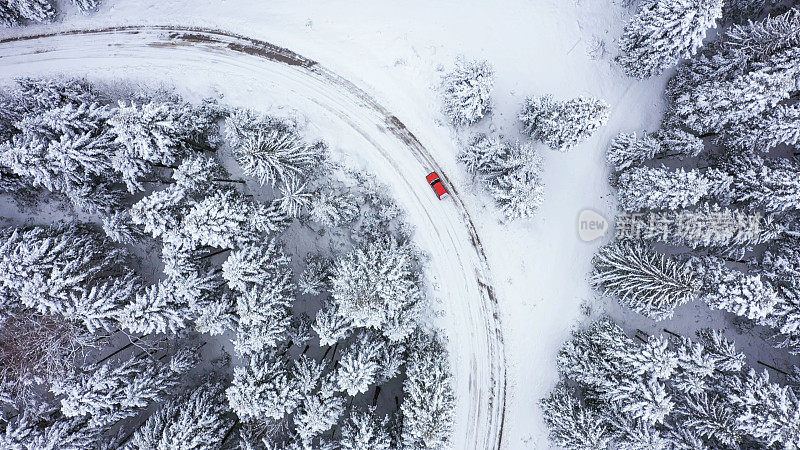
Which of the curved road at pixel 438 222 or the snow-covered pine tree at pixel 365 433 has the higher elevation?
the curved road at pixel 438 222

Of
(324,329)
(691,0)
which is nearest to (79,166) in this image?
(324,329)

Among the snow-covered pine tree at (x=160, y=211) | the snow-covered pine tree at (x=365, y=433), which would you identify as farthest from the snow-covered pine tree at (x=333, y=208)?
the snow-covered pine tree at (x=365, y=433)

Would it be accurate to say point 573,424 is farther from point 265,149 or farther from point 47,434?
point 47,434

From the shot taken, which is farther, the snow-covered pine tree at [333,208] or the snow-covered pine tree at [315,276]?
the snow-covered pine tree at [315,276]

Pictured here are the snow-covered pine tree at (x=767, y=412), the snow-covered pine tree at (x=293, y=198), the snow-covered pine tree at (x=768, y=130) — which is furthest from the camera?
the snow-covered pine tree at (x=293, y=198)

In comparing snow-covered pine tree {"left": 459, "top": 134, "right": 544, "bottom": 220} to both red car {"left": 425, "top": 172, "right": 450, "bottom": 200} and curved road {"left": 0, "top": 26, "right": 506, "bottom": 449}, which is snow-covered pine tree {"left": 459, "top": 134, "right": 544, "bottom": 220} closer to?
red car {"left": 425, "top": 172, "right": 450, "bottom": 200}

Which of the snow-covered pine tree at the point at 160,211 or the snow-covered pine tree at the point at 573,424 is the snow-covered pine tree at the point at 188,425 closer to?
the snow-covered pine tree at the point at 160,211
